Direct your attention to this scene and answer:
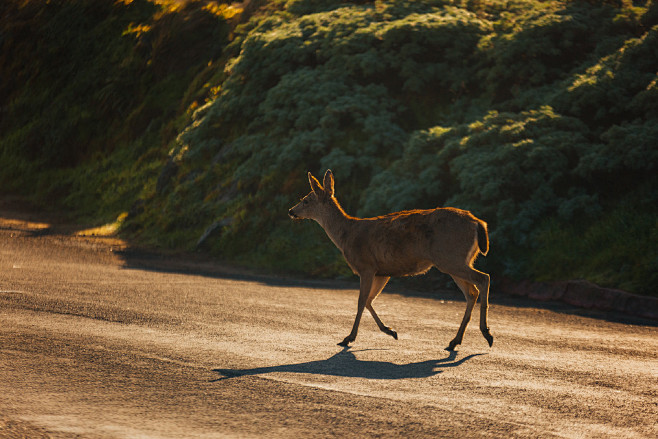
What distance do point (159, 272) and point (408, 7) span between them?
1524 cm

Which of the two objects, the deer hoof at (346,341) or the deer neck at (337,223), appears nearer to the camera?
the deer hoof at (346,341)

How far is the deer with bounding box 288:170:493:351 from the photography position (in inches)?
354

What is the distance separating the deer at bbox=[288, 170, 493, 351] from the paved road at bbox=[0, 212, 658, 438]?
619mm

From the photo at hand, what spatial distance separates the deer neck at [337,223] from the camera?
33.5 feet

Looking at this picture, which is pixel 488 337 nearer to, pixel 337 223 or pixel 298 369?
pixel 298 369

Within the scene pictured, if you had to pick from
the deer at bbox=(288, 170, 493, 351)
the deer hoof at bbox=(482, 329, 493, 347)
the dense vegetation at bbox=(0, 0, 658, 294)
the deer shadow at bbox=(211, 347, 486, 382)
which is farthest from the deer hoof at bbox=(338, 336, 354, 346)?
the dense vegetation at bbox=(0, 0, 658, 294)

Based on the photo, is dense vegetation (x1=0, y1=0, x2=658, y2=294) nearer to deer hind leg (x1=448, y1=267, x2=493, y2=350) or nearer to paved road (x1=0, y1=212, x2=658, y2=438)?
paved road (x1=0, y1=212, x2=658, y2=438)

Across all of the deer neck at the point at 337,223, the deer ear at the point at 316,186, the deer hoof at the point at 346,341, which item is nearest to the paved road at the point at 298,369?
the deer hoof at the point at 346,341

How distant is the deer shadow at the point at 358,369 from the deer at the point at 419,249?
36.6 inches

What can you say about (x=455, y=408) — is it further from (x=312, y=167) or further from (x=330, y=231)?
(x=312, y=167)

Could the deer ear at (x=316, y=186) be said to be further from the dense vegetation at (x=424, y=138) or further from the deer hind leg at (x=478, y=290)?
the dense vegetation at (x=424, y=138)

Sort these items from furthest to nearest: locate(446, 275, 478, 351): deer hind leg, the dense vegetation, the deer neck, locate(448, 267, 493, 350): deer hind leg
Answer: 1. the dense vegetation
2. the deer neck
3. locate(446, 275, 478, 351): deer hind leg
4. locate(448, 267, 493, 350): deer hind leg

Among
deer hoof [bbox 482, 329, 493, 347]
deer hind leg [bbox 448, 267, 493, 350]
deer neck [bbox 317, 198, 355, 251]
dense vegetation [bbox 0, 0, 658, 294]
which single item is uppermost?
dense vegetation [bbox 0, 0, 658, 294]

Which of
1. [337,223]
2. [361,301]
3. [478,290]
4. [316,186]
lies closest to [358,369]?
[361,301]
